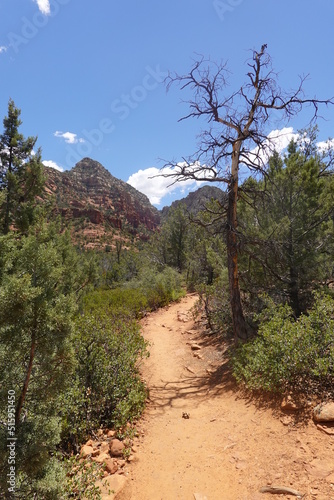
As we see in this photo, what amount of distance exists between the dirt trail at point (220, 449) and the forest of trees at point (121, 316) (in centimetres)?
50

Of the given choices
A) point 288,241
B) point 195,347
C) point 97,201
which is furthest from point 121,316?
point 97,201

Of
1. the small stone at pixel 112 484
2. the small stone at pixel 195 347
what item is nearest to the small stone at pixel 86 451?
the small stone at pixel 112 484

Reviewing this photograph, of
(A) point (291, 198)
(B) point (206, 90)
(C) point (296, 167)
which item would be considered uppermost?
(B) point (206, 90)

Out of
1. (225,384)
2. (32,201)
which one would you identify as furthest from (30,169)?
(225,384)

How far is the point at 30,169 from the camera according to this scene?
963cm

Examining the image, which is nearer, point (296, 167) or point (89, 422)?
point (89, 422)

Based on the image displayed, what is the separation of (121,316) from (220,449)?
258 inches

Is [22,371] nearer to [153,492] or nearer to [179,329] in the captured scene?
[153,492]

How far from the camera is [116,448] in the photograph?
372cm

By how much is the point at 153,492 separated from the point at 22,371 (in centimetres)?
213

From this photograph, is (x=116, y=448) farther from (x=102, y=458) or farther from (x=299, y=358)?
(x=299, y=358)

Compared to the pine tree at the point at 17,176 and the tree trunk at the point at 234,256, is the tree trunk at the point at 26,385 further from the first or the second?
the pine tree at the point at 17,176

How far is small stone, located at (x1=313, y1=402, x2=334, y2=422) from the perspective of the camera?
11.2 ft

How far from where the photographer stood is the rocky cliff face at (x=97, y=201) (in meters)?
88.2
